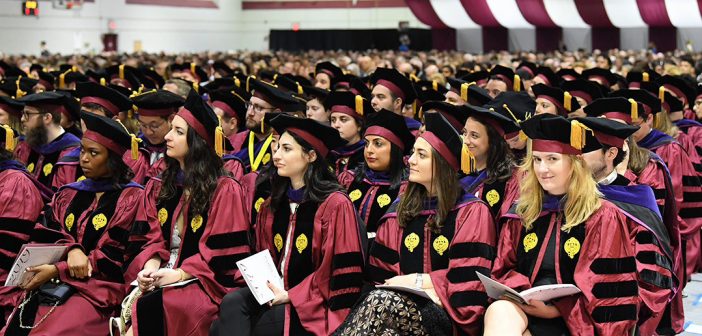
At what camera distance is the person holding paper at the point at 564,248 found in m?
4.18

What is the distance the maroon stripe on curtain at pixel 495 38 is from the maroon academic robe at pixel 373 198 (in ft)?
98.6

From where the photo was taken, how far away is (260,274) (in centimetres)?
470

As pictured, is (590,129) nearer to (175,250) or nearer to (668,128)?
(175,250)

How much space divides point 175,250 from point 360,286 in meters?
1.19

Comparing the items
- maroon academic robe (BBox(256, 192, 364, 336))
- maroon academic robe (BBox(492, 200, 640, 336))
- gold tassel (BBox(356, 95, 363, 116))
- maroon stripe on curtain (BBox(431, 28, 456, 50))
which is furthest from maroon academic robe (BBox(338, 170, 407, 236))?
maroon stripe on curtain (BBox(431, 28, 456, 50))

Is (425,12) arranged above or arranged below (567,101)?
above

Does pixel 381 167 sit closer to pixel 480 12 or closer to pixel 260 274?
pixel 260 274

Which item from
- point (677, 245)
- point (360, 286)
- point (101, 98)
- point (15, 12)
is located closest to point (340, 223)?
point (360, 286)

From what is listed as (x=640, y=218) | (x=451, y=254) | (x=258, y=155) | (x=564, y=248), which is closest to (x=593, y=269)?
(x=564, y=248)

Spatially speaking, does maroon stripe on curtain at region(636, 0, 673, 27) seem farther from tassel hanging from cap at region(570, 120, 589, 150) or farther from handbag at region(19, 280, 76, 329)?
handbag at region(19, 280, 76, 329)

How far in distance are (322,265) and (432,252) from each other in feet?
1.93

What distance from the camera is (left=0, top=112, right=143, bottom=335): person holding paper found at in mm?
5078

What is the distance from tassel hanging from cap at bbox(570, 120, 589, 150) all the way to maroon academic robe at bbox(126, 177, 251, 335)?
74.6 inches

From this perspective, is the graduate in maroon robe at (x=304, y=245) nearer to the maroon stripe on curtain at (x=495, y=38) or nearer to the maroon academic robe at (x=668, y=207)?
the maroon academic robe at (x=668, y=207)
